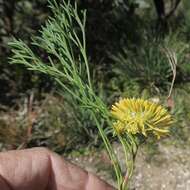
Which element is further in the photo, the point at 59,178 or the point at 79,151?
the point at 79,151

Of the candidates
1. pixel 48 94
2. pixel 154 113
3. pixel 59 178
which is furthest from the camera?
pixel 48 94

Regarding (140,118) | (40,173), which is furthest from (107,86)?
(140,118)

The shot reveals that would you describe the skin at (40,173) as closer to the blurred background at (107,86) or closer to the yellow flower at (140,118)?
the yellow flower at (140,118)

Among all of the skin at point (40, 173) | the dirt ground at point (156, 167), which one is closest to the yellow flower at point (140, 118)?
the skin at point (40, 173)

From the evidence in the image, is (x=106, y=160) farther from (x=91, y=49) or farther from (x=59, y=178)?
(x=59, y=178)

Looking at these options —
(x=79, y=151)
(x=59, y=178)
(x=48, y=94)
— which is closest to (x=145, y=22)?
(x=48, y=94)

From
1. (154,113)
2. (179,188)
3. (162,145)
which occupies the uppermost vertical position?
(154,113)

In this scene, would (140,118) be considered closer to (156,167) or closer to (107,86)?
(156,167)
